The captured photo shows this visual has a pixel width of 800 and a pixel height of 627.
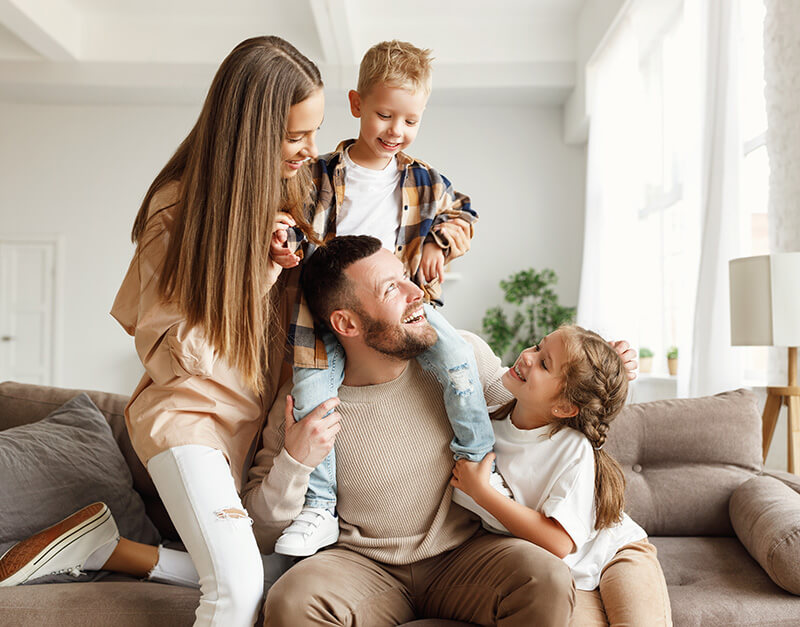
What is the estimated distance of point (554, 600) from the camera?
4.83ft

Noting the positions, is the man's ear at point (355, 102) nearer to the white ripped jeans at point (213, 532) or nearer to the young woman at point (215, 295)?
the young woman at point (215, 295)

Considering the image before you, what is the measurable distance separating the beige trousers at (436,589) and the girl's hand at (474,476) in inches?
5.0

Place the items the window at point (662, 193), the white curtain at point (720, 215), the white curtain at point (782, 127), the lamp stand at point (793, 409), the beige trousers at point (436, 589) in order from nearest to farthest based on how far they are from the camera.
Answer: the beige trousers at point (436, 589) → the lamp stand at point (793, 409) → the white curtain at point (782, 127) → the white curtain at point (720, 215) → the window at point (662, 193)

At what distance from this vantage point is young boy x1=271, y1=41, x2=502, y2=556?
182cm

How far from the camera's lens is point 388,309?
183 centimetres

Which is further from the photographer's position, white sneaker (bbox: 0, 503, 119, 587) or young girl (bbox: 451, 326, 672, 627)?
white sneaker (bbox: 0, 503, 119, 587)

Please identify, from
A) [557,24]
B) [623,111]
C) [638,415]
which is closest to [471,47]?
[557,24]

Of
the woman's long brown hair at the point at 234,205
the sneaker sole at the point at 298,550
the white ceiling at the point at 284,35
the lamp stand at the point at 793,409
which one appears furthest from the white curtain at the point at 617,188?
the woman's long brown hair at the point at 234,205

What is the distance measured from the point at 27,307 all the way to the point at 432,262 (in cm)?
630

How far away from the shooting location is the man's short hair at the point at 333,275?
6.10 ft

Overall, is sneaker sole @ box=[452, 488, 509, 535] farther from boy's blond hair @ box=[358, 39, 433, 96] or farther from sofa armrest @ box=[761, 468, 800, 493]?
boy's blond hair @ box=[358, 39, 433, 96]

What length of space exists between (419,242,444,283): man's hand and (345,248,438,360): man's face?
290 mm

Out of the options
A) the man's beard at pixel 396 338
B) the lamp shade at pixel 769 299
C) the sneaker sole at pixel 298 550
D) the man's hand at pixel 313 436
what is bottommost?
the sneaker sole at pixel 298 550

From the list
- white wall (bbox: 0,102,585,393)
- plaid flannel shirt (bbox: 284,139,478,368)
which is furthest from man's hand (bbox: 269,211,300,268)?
white wall (bbox: 0,102,585,393)
